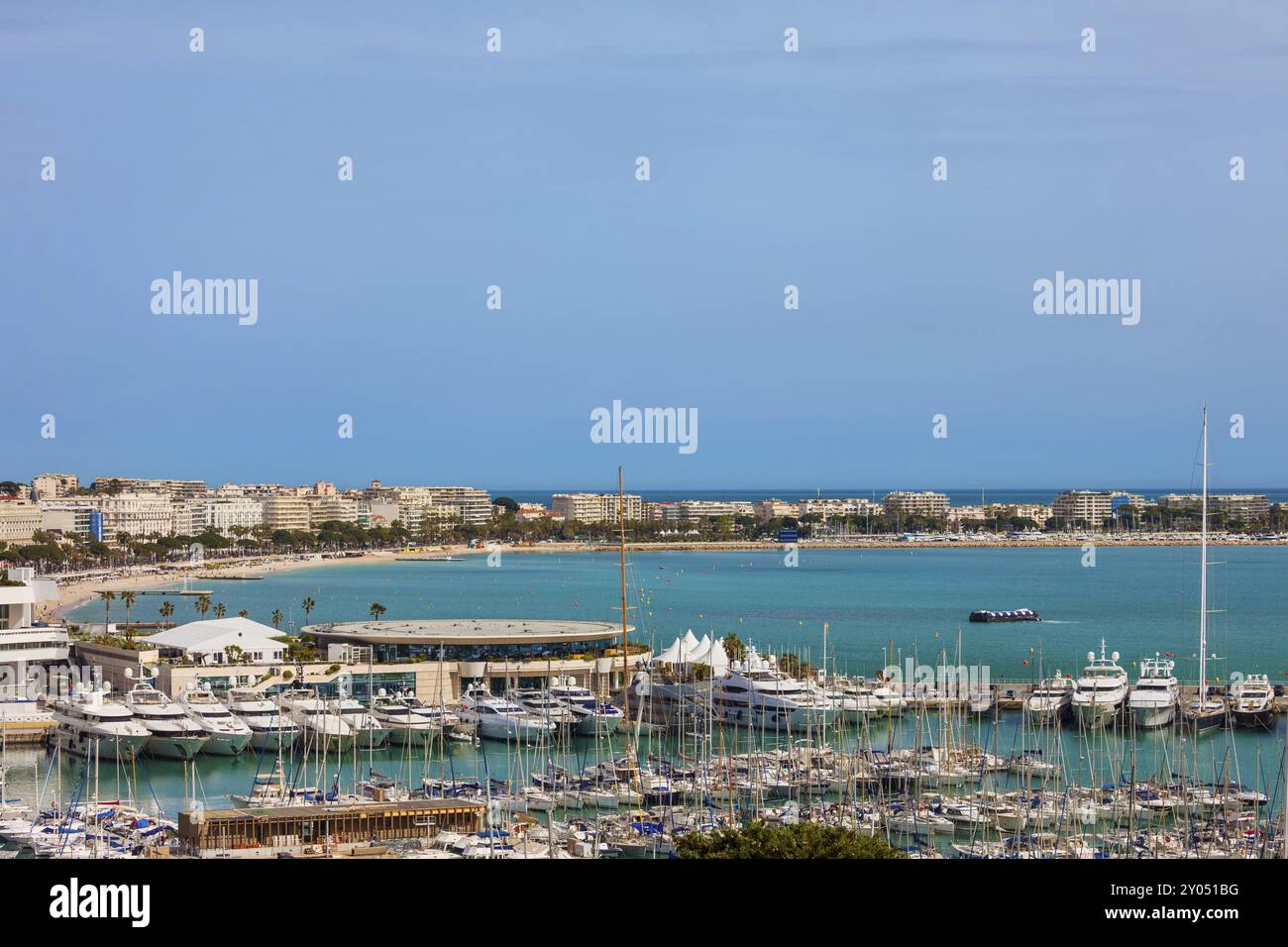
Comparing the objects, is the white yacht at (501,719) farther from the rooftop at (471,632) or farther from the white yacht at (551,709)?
the rooftop at (471,632)

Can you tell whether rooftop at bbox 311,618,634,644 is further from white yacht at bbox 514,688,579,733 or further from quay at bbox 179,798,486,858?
quay at bbox 179,798,486,858

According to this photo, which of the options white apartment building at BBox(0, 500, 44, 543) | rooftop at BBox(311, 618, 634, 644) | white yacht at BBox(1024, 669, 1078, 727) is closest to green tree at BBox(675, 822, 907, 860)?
white yacht at BBox(1024, 669, 1078, 727)

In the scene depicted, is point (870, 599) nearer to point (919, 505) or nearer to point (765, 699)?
point (765, 699)

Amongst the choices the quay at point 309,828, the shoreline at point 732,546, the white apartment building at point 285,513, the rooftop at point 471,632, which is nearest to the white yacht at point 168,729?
the rooftop at point 471,632
